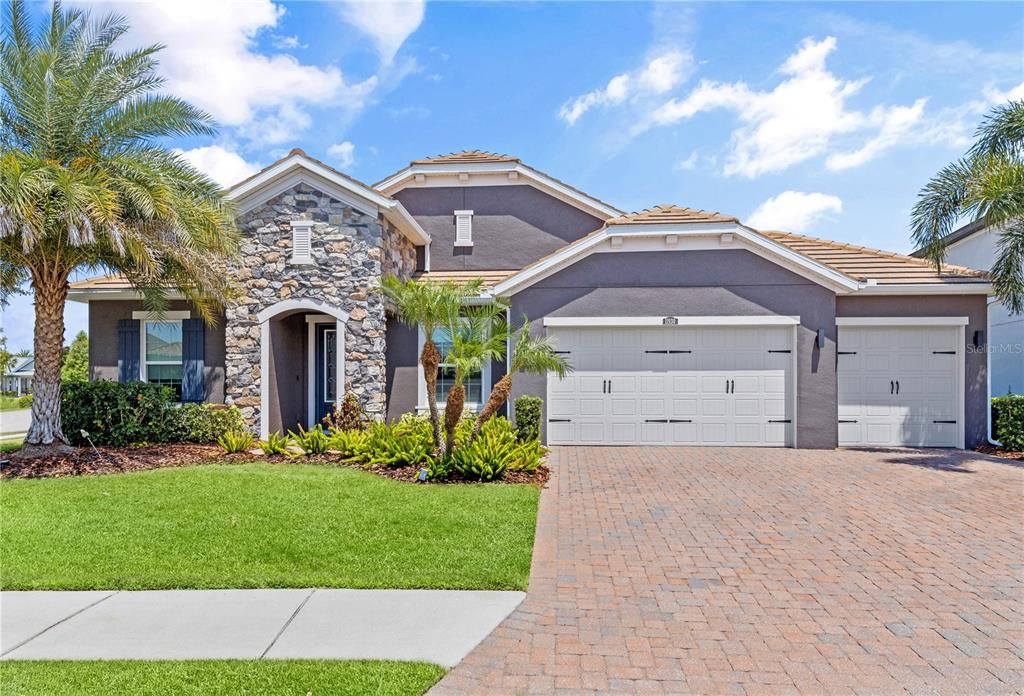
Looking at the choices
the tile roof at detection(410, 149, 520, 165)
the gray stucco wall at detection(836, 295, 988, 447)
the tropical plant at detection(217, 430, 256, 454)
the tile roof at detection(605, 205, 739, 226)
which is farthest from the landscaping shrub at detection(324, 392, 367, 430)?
the gray stucco wall at detection(836, 295, 988, 447)

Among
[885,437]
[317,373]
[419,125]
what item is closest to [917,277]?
[885,437]

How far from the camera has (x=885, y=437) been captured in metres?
12.3

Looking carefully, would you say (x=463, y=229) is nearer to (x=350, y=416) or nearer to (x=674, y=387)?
(x=350, y=416)

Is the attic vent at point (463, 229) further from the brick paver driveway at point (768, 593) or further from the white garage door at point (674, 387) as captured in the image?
the brick paver driveway at point (768, 593)

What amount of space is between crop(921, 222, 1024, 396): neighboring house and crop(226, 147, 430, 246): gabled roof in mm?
14619

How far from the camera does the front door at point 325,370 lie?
13914 mm

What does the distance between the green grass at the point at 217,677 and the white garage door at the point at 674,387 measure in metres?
9.27

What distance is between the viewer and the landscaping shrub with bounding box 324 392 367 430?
11.6m

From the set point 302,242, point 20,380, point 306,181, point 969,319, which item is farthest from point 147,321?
point 20,380

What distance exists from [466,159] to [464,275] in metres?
3.49

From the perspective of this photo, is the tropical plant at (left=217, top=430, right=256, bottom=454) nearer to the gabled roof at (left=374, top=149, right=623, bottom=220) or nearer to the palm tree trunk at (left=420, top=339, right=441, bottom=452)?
the palm tree trunk at (left=420, top=339, right=441, bottom=452)

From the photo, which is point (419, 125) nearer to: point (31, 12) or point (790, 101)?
point (31, 12)

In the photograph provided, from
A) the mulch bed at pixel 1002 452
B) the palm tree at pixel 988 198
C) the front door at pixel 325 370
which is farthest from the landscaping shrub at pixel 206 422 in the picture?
the mulch bed at pixel 1002 452

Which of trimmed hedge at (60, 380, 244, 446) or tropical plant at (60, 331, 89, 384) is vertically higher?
tropical plant at (60, 331, 89, 384)
